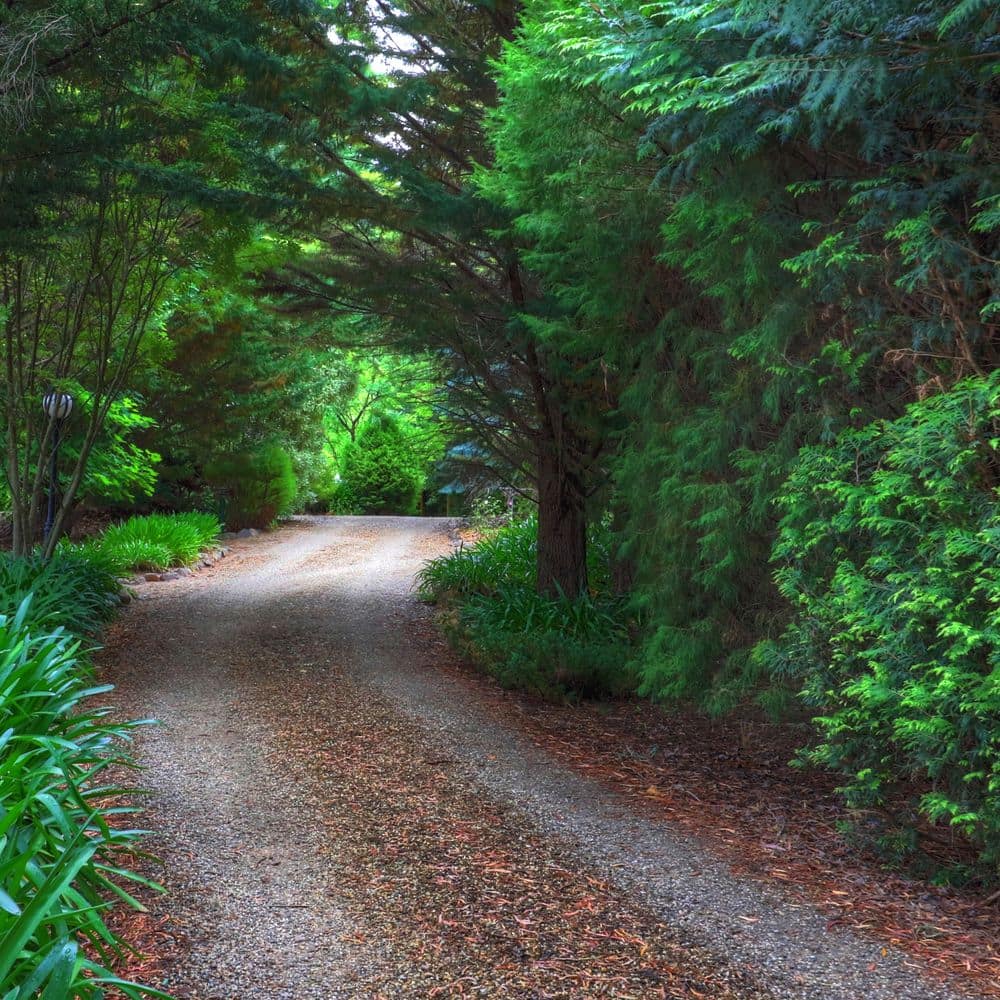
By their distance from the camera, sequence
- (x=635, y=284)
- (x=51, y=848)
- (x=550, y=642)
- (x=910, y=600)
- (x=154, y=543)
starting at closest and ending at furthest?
(x=51, y=848) < (x=910, y=600) < (x=635, y=284) < (x=550, y=642) < (x=154, y=543)

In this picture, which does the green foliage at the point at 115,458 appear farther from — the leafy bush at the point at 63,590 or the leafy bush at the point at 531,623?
the leafy bush at the point at 531,623

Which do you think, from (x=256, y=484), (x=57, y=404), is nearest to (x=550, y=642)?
(x=57, y=404)

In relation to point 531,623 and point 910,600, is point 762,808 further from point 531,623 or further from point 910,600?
point 531,623

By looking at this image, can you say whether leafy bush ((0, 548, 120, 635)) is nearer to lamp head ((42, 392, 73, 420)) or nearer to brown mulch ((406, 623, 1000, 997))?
lamp head ((42, 392, 73, 420))

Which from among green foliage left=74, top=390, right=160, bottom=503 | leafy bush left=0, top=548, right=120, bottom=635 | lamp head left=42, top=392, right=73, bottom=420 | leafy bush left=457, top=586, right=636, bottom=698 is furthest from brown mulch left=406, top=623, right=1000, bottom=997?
green foliage left=74, top=390, right=160, bottom=503

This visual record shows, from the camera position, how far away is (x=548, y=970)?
271 cm

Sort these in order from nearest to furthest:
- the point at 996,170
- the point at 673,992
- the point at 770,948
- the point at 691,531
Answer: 1. the point at 673,992
2. the point at 770,948
3. the point at 996,170
4. the point at 691,531

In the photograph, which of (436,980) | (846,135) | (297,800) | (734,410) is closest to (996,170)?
(846,135)

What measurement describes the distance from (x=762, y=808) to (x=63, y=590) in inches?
222

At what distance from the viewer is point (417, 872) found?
3.37 meters

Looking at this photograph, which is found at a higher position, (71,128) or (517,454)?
(71,128)

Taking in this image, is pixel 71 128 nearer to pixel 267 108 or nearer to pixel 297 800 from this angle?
pixel 267 108

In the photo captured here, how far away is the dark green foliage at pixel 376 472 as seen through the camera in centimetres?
2314

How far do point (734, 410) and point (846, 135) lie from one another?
1368mm
